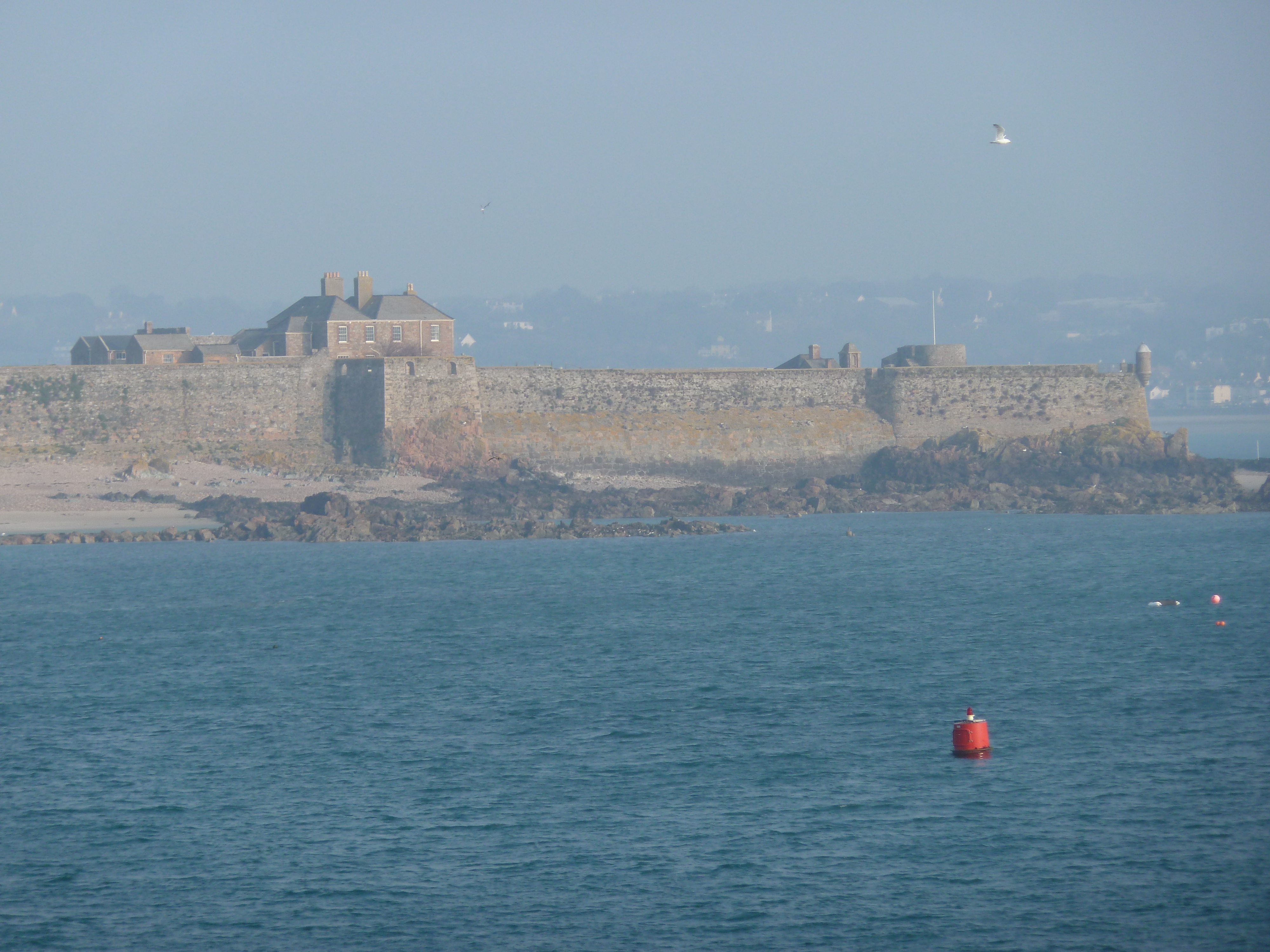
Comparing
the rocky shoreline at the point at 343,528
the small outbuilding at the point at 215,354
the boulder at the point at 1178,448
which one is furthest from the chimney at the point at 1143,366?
the small outbuilding at the point at 215,354

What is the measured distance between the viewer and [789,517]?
53.4 metres

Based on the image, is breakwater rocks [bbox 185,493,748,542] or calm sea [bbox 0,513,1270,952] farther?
breakwater rocks [bbox 185,493,748,542]

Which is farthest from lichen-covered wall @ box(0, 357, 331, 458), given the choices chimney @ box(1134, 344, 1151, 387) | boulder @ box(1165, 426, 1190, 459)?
chimney @ box(1134, 344, 1151, 387)

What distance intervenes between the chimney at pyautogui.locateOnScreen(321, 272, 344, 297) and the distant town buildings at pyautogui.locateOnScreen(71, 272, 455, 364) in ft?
0.08

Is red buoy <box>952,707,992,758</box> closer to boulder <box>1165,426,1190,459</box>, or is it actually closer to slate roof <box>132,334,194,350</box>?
boulder <box>1165,426,1190,459</box>

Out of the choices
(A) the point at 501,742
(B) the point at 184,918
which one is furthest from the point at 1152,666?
(B) the point at 184,918

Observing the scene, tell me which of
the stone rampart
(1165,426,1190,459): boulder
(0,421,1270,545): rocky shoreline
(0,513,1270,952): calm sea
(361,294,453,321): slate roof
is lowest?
(0,513,1270,952): calm sea

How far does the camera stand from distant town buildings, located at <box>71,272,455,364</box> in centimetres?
5500

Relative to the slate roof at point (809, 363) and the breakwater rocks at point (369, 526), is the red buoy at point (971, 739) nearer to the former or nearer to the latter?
the breakwater rocks at point (369, 526)

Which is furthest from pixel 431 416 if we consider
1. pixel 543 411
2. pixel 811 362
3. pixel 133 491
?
pixel 811 362

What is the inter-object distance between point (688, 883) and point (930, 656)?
44.5 ft

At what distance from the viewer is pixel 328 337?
179 ft

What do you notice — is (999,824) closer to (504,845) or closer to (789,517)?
(504,845)

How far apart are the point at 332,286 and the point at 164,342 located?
21.1 ft
